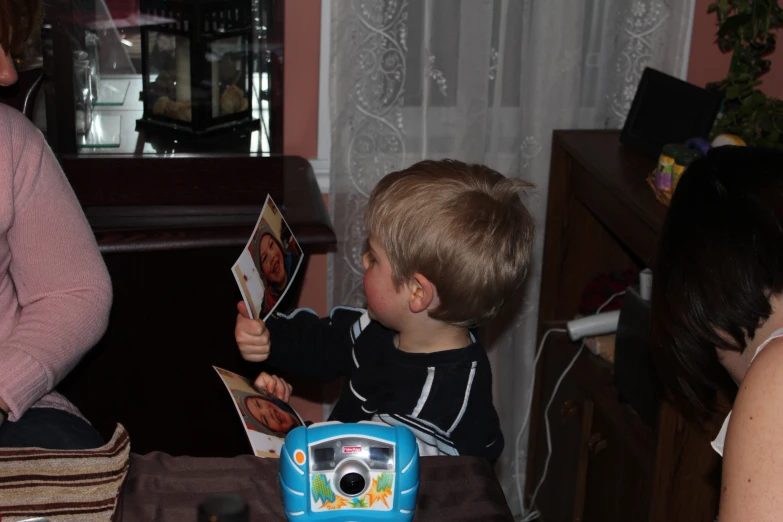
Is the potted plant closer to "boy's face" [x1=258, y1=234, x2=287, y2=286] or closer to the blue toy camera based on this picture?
"boy's face" [x1=258, y1=234, x2=287, y2=286]

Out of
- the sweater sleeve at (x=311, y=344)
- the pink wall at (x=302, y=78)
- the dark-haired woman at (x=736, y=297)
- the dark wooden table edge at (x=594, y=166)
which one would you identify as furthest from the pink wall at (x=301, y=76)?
the dark-haired woman at (x=736, y=297)

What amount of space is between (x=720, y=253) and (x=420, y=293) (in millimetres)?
491

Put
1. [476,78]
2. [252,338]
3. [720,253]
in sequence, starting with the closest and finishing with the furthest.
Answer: [720,253] < [252,338] < [476,78]

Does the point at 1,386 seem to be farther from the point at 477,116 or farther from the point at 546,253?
the point at 546,253

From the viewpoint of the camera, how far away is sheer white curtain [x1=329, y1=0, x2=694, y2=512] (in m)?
1.95

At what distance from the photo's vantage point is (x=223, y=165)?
5.87ft

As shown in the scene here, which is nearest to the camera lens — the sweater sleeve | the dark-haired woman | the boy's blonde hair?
the dark-haired woman

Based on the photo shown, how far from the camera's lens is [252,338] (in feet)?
4.44

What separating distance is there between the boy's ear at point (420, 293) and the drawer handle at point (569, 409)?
0.82m

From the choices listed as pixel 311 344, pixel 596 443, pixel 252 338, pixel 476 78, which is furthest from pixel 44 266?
pixel 596 443

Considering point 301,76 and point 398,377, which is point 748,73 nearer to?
point 301,76

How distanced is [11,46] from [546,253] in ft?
4.25

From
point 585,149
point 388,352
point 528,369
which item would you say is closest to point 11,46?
point 388,352

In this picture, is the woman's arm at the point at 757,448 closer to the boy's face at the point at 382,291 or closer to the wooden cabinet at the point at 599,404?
the boy's face at the point at 382,291
